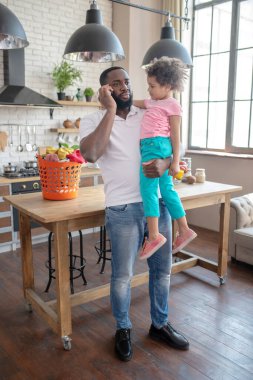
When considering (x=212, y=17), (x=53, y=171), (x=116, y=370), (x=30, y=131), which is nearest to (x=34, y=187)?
(x=30, y=131)

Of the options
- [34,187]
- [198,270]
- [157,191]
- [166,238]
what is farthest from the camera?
[34,187]

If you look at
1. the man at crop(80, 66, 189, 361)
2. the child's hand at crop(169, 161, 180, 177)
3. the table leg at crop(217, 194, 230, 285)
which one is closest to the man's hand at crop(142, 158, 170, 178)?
the man at crop(80, 66, 189, 361)

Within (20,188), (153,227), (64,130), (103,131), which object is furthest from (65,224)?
(64,130)

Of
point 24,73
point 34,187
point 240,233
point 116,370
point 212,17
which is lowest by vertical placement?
point 116,370

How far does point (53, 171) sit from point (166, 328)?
1247 mm

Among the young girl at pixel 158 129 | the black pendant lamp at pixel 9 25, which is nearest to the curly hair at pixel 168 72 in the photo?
the young girl at pixel 158 129

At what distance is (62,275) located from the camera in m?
2.23

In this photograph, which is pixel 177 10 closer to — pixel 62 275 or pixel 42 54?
pixel 42 54

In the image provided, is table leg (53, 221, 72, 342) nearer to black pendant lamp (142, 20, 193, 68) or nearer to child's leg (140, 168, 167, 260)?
child's leg (140, 168, 167, 260)

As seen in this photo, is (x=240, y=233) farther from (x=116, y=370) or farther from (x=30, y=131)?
(x=30, y=131)

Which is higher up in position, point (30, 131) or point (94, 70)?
point (94, 70)

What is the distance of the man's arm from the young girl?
206 millimetres

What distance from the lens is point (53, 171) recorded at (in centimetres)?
232

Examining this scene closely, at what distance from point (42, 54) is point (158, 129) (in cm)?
347
